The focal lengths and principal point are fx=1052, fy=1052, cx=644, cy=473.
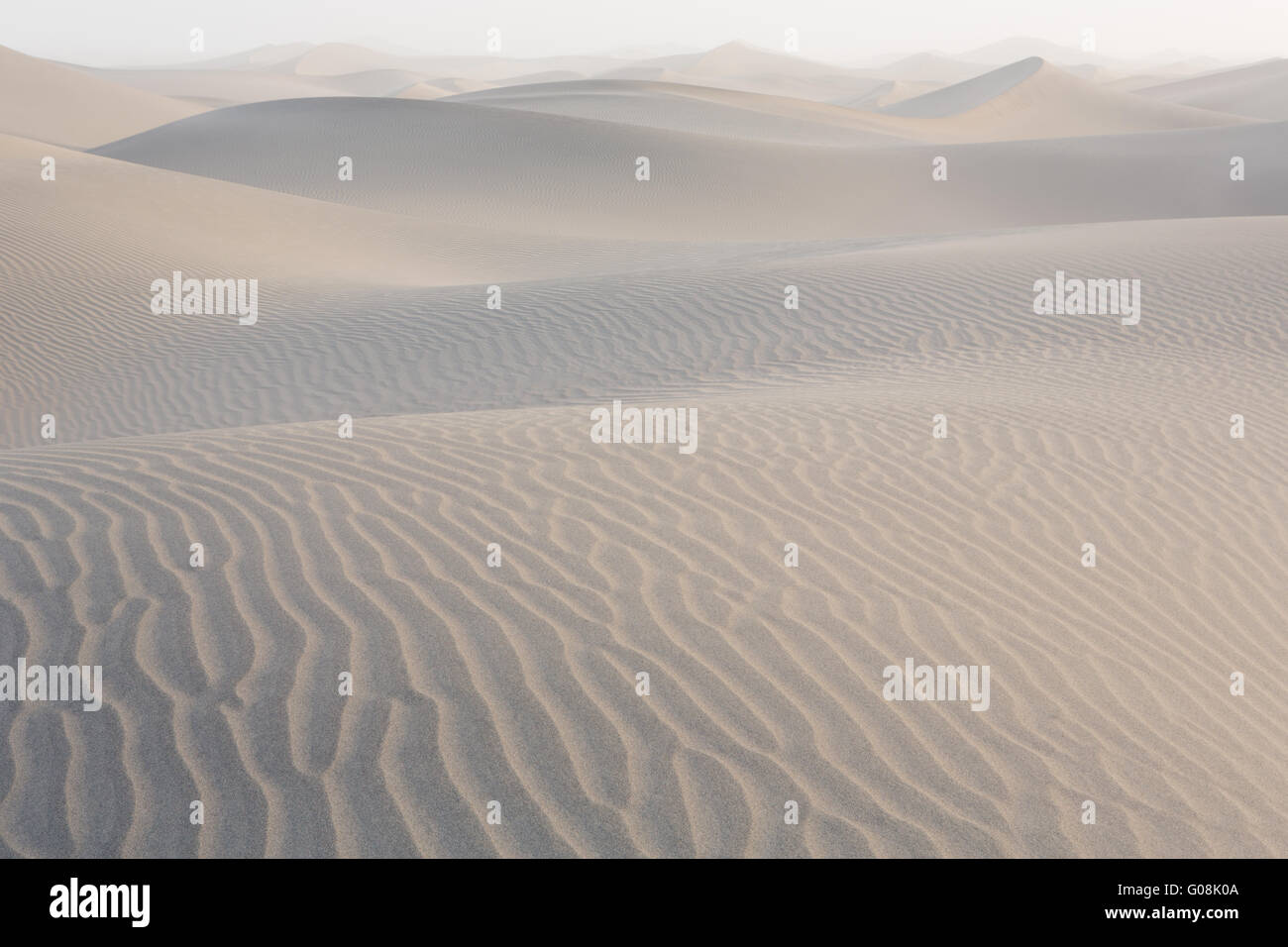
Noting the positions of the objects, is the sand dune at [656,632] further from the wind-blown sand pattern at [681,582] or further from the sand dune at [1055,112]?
the sand dune at [1055,112]

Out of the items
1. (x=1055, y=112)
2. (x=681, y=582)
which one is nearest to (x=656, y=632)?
(x=681, y=582)

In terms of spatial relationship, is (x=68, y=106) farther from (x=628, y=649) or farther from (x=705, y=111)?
(x=628, y=649)

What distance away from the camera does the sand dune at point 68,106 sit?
44.1 meters

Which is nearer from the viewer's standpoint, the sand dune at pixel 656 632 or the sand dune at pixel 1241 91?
the sand dune at pixel 656 632

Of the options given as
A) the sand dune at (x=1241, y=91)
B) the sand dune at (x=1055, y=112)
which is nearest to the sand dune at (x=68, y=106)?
the sand dune at (x=1055, y=112)

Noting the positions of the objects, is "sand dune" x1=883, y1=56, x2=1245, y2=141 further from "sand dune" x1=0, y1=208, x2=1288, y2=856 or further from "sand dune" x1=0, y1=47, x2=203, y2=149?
"sand dune" x1=0, y1=208, x2=1288, y2=856

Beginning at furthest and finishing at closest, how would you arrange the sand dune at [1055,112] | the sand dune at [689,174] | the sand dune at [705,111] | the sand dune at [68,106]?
the sand dune at [1055,112] → the sand dune at [705,111] → the sand dune at [68,106] → the sand dune at [689,174]

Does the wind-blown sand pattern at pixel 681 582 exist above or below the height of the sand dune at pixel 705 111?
below

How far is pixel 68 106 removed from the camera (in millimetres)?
48344

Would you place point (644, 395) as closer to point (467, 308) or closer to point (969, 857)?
point (467, 308)

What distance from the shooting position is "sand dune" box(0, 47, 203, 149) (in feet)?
145

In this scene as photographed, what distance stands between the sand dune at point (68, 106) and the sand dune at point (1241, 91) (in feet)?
217

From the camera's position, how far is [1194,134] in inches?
1358

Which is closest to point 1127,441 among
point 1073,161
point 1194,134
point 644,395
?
point 644,395
